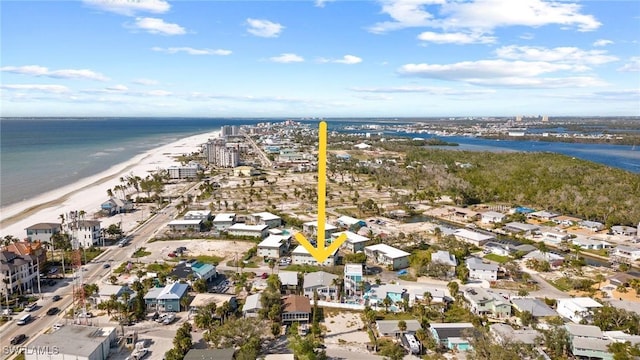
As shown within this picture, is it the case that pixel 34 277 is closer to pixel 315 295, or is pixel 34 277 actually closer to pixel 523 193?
pixel 315 295

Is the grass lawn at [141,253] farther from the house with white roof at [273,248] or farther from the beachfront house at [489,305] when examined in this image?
the beachfront house at [489,305]

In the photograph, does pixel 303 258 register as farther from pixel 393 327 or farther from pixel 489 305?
pixel 489 305

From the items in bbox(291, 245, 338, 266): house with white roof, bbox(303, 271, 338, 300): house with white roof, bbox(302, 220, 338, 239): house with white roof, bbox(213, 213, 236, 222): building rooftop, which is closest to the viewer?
bbox(303, 271, 338, 300): house with white roof

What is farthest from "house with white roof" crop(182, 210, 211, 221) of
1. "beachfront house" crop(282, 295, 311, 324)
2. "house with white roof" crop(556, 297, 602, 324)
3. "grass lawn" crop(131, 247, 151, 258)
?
"house with white roof" crop(556, 297, 602, 324)

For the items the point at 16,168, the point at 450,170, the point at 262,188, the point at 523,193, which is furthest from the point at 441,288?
the point at 16,168

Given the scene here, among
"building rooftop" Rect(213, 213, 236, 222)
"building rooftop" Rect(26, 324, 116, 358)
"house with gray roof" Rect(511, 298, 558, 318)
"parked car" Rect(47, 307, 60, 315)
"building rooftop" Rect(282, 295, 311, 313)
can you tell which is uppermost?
"building rooftop" Rect(213, 213, 236, 222)

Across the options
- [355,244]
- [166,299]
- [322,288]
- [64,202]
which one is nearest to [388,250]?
[355,244]

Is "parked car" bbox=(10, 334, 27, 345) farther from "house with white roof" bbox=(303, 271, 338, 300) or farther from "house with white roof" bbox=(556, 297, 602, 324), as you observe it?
"house with white roof" bbox=(556, 297, 602, 324)
